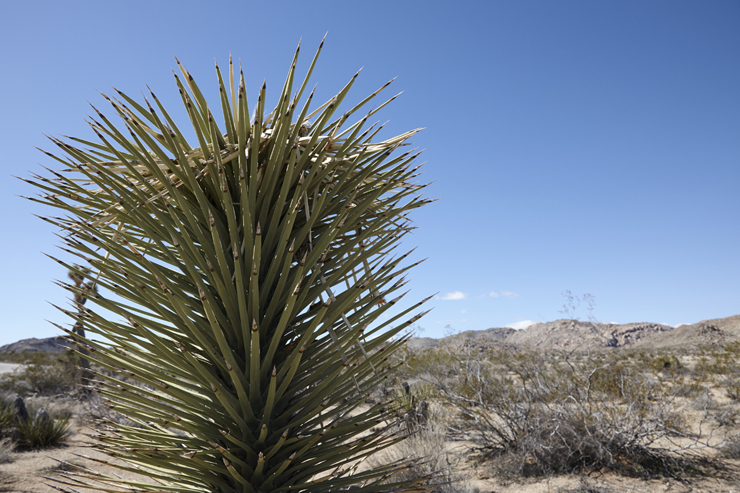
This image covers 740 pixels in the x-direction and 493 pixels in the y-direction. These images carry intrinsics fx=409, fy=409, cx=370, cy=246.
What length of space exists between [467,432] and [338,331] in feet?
27.2

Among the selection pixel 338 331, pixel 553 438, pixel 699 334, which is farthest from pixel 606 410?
pixel 699 334

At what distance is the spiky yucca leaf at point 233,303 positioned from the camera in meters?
1.26

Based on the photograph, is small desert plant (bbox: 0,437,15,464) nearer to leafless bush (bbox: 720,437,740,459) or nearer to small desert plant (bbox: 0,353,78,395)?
small desert plant (bbox: 0,353,78,395)

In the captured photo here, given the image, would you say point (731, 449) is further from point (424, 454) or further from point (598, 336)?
point (424, 454)

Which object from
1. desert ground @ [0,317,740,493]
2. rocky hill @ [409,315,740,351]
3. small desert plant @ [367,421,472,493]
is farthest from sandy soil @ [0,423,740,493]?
rocky hill @ [409,315,740,351]

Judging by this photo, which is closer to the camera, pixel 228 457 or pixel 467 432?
pixel 228 457

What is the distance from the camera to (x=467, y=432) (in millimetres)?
8648

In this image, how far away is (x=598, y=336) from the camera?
25.3 feet

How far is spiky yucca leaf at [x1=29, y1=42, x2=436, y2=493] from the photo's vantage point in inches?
49.8

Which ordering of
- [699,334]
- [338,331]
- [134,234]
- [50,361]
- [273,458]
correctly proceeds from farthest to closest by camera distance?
[699,334]
[50,361]
[134,234]
[338,331]
[273,458]

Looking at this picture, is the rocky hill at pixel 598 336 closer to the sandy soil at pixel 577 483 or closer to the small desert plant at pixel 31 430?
the sandy soil at pixel 577 483

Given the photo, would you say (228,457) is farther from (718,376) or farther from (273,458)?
(718,376)

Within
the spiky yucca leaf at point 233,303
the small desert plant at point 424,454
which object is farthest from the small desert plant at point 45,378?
the spiky yucca leaf at point 233,303

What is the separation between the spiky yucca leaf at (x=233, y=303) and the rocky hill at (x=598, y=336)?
Answer: 7.17m
